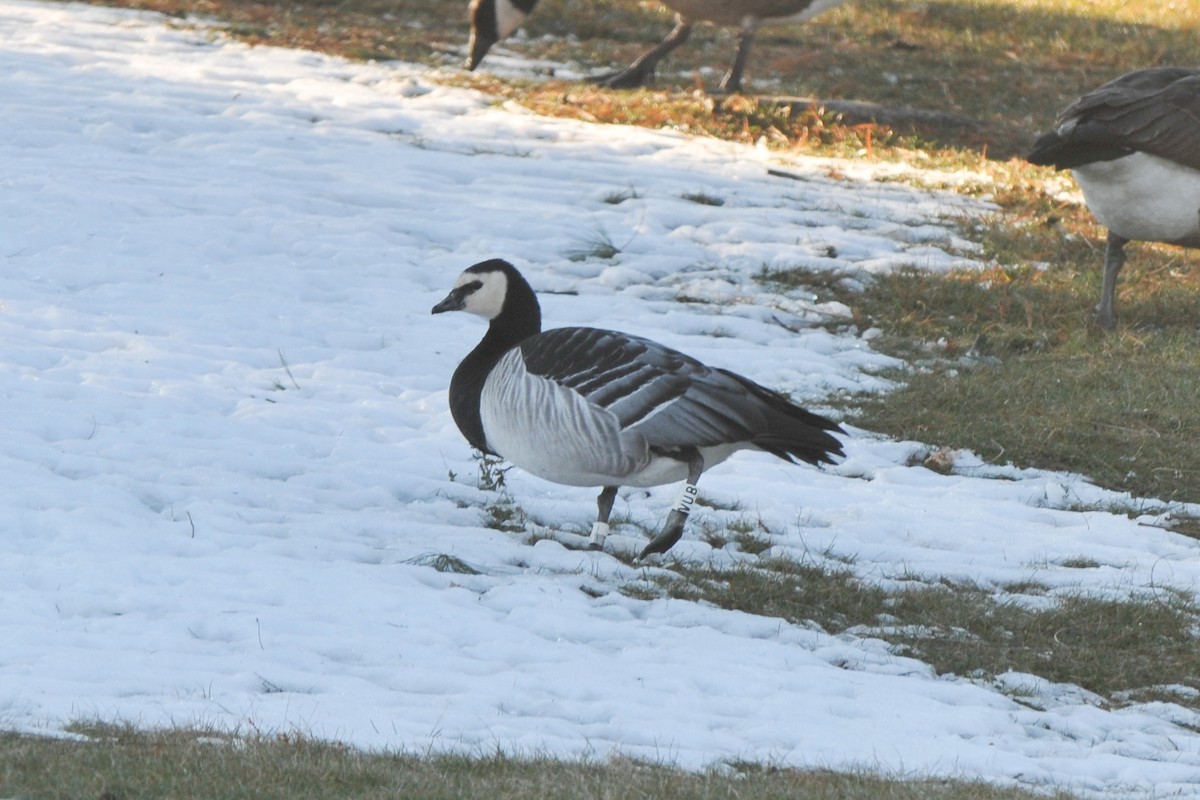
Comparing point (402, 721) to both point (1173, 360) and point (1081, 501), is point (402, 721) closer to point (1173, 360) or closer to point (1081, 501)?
point (1081, 501)

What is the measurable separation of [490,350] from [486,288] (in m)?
0.30

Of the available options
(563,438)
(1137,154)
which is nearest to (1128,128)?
(1137,154)

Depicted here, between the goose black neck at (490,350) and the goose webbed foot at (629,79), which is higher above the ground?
the goose webbed foot at (629,79)

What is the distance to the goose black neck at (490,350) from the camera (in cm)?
691

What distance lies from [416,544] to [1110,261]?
5.85 meters

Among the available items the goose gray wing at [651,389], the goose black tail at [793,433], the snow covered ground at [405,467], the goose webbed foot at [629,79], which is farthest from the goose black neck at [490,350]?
the goose webbed foot at [629,79]

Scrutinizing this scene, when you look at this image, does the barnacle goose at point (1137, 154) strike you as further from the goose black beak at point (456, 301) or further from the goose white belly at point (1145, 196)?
the goose black beak at point (456, 301)

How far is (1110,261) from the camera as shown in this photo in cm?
1042

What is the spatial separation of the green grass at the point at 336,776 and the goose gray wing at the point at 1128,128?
597cm

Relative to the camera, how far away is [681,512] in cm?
661

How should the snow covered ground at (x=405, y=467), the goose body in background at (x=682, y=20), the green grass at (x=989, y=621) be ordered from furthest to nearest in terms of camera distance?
the goose body in background at (x=682, y=20), the green grass at (x=989, y=621), the snow covered ground at (x=405, y=467)

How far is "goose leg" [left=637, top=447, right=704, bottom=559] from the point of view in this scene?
21.6 ft

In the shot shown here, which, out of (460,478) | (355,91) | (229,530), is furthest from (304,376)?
(355,91)

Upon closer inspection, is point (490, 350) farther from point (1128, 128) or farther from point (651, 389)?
point (1128, 128)
